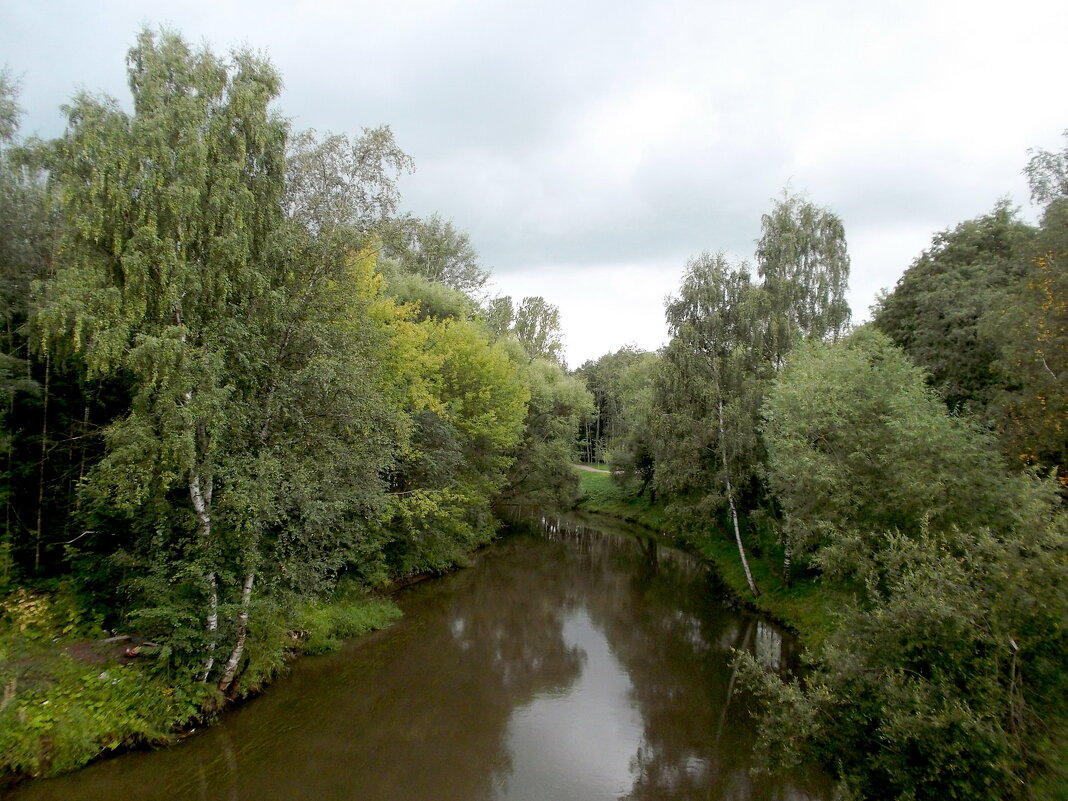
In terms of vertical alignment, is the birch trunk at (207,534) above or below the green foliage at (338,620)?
above

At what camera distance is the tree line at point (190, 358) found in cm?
1101

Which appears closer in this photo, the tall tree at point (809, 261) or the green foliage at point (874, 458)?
the green foliage at point (874, 458)

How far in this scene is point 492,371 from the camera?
2802 cm

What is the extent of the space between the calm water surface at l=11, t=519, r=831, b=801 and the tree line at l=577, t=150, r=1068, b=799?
68.8 inches

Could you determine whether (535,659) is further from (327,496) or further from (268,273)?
(268,273)

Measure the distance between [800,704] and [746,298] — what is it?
19.4 metres

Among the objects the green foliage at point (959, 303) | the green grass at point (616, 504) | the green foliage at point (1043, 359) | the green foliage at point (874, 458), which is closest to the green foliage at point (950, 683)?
the green foliage at point (874, 458)

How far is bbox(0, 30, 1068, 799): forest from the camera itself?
23.4ft

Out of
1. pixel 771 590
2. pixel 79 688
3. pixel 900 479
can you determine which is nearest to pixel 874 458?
Answer: pixel 900 479

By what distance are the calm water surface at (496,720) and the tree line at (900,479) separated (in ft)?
5.73

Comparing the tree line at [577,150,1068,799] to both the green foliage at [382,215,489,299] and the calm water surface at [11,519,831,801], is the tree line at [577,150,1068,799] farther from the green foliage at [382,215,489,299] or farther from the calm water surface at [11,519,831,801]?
the green foliage at [382,215,489,299]

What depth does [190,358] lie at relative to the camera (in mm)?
11234

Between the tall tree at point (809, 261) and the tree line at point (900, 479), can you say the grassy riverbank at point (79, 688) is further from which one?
the tall tree at point (809, 261)

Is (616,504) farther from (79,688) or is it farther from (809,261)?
(79,688)
